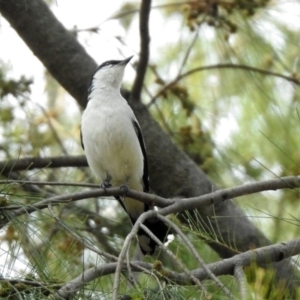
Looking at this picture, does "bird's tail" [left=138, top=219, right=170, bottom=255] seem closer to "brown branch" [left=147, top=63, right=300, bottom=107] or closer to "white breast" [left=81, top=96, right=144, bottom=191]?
"white breast" [left=81, top=96, right=144, bottom=191]

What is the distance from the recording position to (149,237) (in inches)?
147

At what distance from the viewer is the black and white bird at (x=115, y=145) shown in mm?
3760

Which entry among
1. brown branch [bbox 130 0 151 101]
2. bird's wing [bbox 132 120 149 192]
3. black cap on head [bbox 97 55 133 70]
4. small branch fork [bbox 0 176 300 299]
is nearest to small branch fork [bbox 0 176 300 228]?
small branch fork [bbox 0 176 300 299]

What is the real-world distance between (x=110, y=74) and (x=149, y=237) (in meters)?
1.03

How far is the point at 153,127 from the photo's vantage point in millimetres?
4008

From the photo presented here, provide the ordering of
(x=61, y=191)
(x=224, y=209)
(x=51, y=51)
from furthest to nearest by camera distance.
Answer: (x=61, y=191)
(x=51, y=51)
(x=224, y=209)

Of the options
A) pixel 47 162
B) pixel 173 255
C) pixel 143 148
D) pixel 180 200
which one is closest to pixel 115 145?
pixel 143 148

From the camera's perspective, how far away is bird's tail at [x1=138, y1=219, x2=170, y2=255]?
3.66 metres

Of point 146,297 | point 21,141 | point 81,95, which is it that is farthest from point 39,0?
point 146,297

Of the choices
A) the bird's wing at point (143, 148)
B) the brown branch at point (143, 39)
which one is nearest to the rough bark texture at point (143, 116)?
the bird's wing at point (143, 148)

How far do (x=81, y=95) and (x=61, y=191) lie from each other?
1.80 ft

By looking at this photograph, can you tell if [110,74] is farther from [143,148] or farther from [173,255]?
[173,255]

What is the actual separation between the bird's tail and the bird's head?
84 cm

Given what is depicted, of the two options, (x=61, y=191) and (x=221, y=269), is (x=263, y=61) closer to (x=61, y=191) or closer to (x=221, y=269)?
(x=61, y=191)
